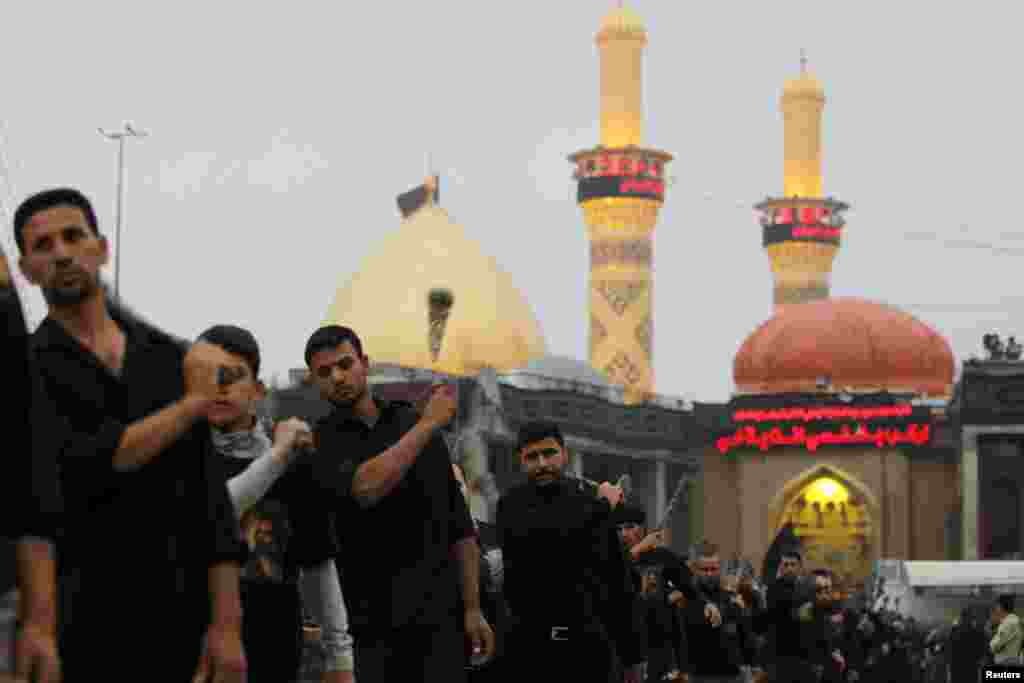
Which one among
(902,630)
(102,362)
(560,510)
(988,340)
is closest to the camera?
(102,362)

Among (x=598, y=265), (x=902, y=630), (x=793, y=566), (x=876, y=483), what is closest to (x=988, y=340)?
(x=876, y=483)

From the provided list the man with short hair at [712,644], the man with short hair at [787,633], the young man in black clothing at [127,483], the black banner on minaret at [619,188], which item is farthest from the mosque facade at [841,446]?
the young man in black clothing at [127,483]

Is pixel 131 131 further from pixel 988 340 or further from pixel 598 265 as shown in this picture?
pixel 598 265

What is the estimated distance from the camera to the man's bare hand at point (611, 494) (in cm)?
1137

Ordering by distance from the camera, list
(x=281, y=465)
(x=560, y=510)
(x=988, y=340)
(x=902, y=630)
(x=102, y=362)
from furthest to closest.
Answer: (x=988, y=340), (x=902, y=630), (x=560, y=510), (x=281, y=465), (x=102, y=362)

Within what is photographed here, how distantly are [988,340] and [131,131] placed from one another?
32.5 meters

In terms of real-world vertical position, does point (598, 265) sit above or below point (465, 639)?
above

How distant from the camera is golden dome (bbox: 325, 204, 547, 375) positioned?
283ft

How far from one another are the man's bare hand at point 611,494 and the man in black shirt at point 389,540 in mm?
2312

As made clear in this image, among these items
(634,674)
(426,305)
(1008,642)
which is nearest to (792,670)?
(1008,642)

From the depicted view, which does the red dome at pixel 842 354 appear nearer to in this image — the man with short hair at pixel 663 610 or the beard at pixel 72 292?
the man with short hair at pixel 663 610

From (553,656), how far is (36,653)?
6.11 meters

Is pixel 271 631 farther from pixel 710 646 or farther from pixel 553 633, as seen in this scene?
pixel 710 646

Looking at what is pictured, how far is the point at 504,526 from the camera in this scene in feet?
36.3
